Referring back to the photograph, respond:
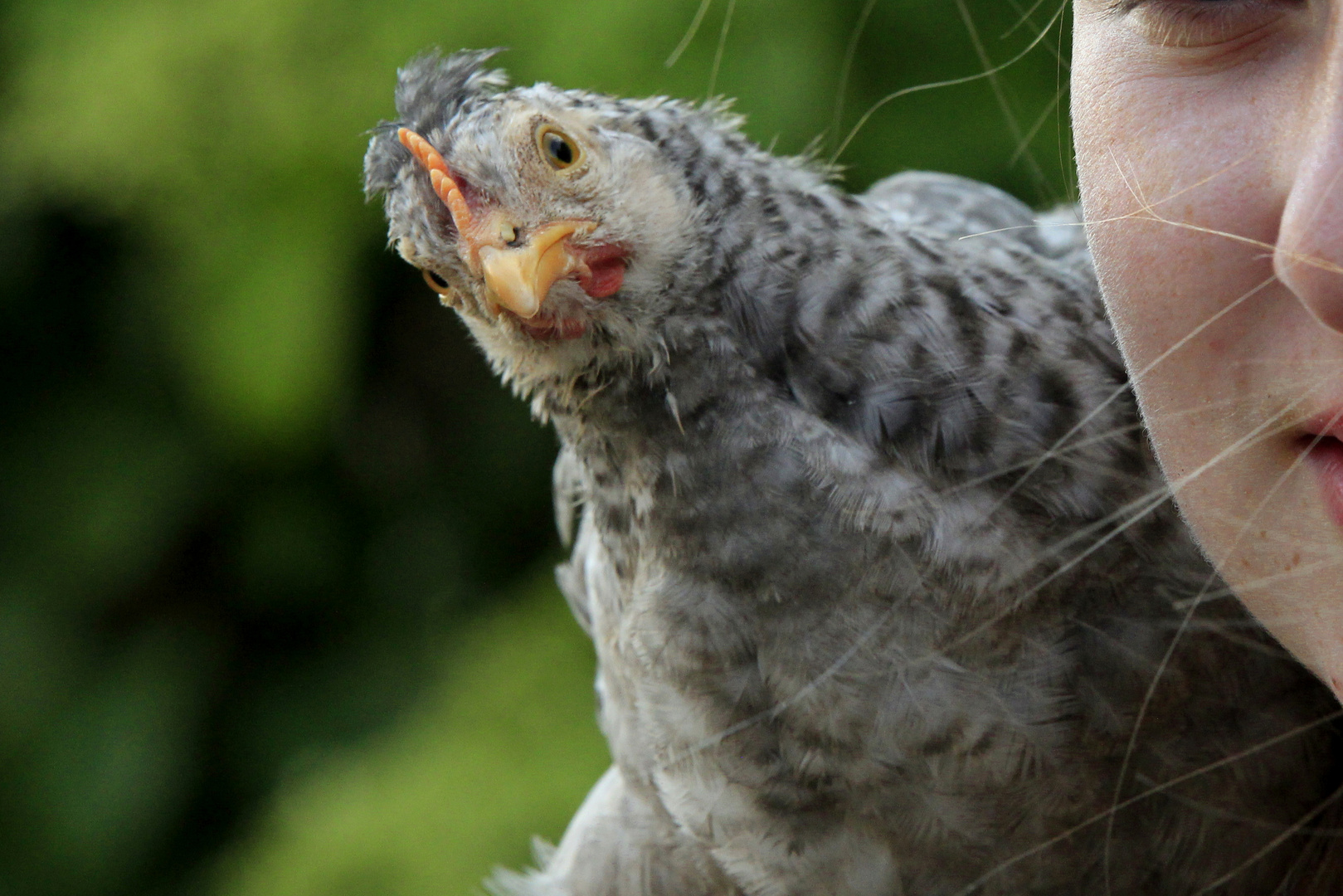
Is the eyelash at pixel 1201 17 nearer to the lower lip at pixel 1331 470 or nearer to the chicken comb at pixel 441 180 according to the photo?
the lower lip at pixel 1331 470

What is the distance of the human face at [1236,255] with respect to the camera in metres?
0.58

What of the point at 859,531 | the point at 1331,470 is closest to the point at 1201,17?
the point at 1331,470

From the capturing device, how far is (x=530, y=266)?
34.4 inches

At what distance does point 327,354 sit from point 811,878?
1.51 meters

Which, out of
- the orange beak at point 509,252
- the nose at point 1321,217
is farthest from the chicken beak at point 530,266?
the nose at point 1321,217

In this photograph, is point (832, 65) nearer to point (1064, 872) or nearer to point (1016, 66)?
point (1016, 66)

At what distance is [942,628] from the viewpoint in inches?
32.9

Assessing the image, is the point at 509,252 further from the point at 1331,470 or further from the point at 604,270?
the point at 1331,470

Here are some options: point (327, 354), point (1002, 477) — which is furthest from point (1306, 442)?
point (327, 354)

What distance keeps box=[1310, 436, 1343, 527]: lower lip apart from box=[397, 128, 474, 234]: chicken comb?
557mm

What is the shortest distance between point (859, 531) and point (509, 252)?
0.31 m

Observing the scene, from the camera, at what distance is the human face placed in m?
0.58

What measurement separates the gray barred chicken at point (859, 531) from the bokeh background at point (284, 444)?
2.97 ft

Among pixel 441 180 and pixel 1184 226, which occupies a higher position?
pixel 441 180
